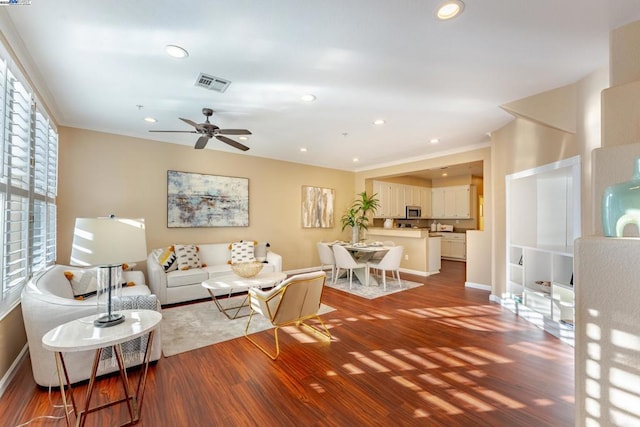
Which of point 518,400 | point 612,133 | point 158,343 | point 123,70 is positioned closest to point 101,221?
point 158,343

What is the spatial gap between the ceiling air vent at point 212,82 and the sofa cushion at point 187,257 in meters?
2.82

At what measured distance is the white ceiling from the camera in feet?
6.00

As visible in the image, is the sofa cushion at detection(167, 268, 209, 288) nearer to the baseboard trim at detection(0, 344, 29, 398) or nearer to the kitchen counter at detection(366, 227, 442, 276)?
the baseboard trim at detection(0, 344, 29, 398)

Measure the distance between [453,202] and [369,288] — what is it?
522 cm

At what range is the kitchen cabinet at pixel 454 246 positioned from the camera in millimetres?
8344

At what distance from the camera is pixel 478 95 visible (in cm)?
307

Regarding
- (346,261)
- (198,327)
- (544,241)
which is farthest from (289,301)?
(544,241)

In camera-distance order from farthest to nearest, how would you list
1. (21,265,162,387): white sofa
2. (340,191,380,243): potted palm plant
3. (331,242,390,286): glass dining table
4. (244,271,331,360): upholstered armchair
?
(340,191,380,243): potted palm plant
(331,242,390,286): glass dining table
(244,271,331,360): upholstered armchair
(21,265,162,387): white sofa

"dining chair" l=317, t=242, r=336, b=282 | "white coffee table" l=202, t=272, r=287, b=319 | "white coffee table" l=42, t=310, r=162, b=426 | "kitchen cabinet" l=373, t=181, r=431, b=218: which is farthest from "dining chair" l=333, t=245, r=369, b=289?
"white coffee table" l=42, t=310, r=162, b=426

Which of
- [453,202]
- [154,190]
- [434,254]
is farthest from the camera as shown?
[453,202]

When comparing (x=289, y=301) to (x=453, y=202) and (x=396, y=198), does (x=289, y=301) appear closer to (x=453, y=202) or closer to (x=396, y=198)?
(x=396, y=198)

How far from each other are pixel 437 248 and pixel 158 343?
19.8 ft

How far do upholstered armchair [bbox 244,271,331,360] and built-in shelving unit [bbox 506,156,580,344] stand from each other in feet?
8.67

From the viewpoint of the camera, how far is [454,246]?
8523 millimetres
